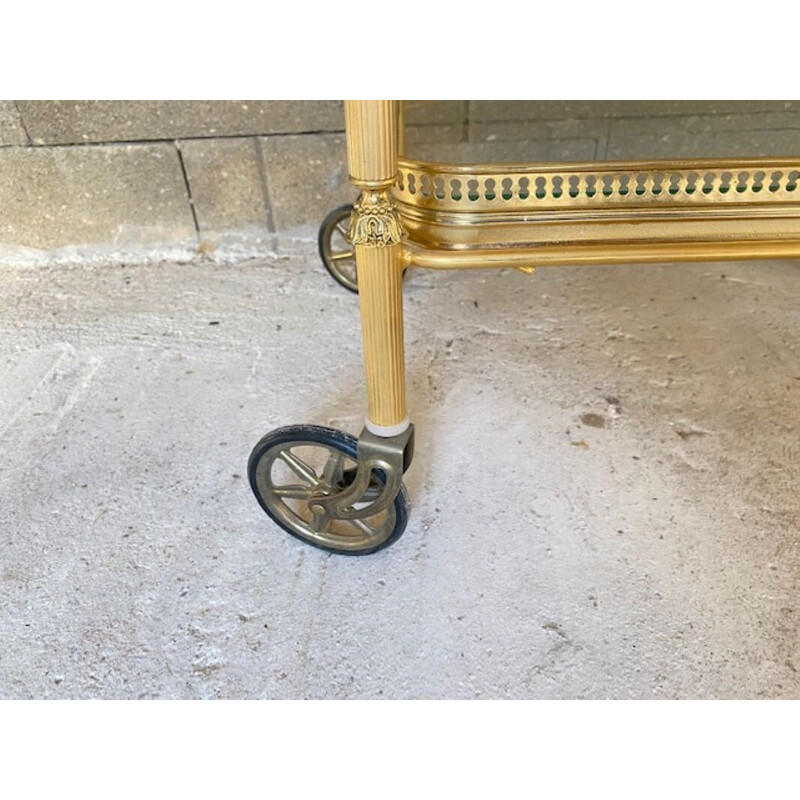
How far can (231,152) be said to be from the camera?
1.60m

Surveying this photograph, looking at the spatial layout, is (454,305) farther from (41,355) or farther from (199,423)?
(41,355)

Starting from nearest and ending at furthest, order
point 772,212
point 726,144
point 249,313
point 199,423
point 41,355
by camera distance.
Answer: point 772,212 → point 199,423 → point 41,355 → point 249,313 → point 726,144

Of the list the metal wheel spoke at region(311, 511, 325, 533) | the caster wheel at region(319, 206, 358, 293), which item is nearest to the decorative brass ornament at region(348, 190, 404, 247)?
the metal wheel spoke at region(311, 511, 325, 533)

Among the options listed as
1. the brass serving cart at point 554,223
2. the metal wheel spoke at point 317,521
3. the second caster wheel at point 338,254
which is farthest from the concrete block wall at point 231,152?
the metal wheel spoke at point 317,521

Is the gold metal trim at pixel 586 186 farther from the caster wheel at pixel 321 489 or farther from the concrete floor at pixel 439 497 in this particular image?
the concrete floor at pixel 439 497

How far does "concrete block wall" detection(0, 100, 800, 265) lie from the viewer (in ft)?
5.11

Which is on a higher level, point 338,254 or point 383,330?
point 383,330

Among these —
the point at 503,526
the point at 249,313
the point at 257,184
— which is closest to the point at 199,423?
the point at 249,313

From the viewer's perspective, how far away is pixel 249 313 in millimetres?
1476

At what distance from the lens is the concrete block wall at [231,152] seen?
1.56m

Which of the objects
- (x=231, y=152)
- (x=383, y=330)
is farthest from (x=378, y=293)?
(x=231, y=152)

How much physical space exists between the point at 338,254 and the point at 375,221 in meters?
0.74

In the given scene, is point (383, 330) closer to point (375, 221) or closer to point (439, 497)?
point (375, 221)
